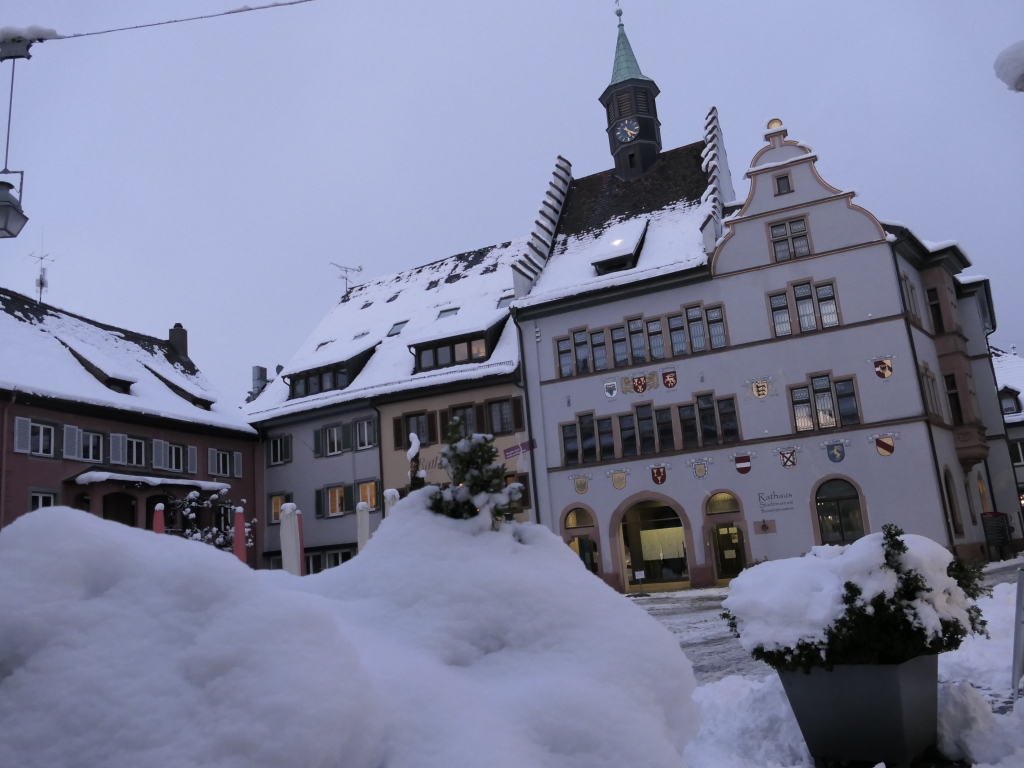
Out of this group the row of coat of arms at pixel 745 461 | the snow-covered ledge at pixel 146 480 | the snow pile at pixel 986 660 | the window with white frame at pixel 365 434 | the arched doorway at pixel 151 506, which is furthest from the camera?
the window with white frame at pixel 365 434

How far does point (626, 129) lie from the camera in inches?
1459

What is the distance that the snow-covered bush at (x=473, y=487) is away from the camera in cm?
407

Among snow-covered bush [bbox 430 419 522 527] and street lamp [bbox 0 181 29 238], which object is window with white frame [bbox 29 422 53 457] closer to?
street lamp [bbox 0 181 29 238]

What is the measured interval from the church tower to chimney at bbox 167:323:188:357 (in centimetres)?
2146

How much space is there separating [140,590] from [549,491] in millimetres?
29118

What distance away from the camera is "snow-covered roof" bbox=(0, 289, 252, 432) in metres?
29.5

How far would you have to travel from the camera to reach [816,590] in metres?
6.27

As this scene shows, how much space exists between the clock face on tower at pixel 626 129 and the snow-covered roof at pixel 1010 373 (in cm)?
2564

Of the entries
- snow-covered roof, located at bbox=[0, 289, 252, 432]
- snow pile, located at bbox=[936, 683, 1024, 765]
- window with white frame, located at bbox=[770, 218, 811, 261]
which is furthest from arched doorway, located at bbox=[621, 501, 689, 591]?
snow pile, located at bbox=[936, 683, 1024, 765]

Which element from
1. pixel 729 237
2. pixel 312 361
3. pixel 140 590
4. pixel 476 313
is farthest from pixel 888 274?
pixel 140 590

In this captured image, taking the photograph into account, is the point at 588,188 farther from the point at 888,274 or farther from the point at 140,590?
the point at 140,590

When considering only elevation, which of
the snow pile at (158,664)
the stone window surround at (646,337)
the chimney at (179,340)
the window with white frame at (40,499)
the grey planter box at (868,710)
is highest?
the chimney at (179,340)

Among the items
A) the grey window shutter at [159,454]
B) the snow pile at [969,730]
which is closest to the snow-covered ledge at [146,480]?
the grey window shutter at [159,454]

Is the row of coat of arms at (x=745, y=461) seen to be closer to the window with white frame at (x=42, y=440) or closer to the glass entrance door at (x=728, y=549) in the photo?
the glass entrance door at (x=728, y=549)
